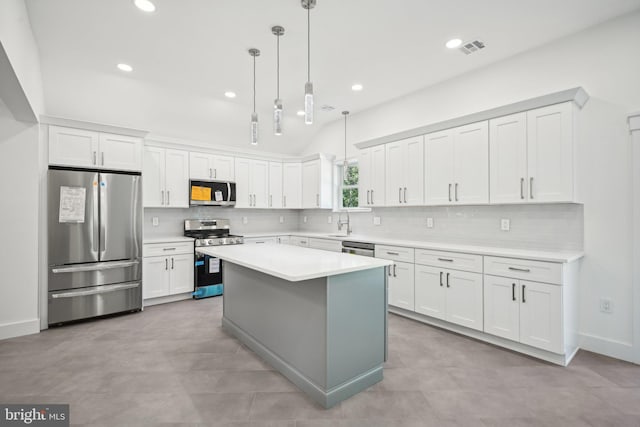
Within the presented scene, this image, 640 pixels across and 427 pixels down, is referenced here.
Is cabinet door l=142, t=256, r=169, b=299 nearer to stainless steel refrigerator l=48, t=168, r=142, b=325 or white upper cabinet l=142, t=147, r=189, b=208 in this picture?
stainless steel refrigerator l=48, t=168, r=142, b=325

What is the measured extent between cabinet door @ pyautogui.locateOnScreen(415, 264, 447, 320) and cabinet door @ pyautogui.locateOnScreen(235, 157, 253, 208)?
328cm

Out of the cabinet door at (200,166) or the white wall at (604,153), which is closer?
the white wall at (604,153)

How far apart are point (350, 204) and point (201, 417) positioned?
4.24 m

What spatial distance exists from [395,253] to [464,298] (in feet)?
3.14

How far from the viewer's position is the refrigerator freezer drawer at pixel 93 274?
3438 mm

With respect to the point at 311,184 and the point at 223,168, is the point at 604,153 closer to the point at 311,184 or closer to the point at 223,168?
the point at 311,184

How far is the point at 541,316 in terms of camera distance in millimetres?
2645

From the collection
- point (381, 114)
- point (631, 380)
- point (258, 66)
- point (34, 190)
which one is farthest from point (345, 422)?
point (381, 114)

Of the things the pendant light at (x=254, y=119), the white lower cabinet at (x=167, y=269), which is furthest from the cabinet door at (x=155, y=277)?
the pendant light at (x=254, y=119)

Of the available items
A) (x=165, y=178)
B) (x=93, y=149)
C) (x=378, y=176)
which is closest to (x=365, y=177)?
(x=378, y=176)

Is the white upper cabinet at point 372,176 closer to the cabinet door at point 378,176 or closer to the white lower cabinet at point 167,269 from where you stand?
the cabinet door at point 378,176

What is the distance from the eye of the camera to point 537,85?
125 inches

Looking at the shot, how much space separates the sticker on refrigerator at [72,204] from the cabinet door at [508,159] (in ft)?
15.3

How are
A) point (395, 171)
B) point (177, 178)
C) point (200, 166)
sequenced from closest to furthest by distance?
point (395, 171) → point (177, 178) → point (200, 166)
